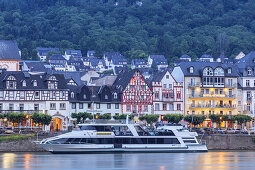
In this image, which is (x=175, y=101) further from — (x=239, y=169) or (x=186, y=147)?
(x=239, y=169)

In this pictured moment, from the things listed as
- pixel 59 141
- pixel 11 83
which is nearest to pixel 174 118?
pixel 11 83

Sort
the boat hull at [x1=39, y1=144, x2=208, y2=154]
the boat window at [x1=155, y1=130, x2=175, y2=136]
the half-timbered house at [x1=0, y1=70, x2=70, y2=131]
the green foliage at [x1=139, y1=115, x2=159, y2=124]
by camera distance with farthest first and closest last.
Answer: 1. the green foliage at [x1=139, y1=115, x2=159, y2=124]
2. the half-timbered house at [x1=0, y1=70, x2=70, y2=131]
3. the boat window at [x1=155, y1=130, x2=175, y2=136]
4. the boat hull at [x1=39, y1=144, x2=208, y2=154]

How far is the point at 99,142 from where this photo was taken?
95.1 m

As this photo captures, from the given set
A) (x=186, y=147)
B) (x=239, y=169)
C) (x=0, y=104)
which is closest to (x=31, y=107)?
(x=0, y=104)

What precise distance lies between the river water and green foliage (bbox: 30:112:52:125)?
17.1 metres

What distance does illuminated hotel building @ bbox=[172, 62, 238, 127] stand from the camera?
130250mm

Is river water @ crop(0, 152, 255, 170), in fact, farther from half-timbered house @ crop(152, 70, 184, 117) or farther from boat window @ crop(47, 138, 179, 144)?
half-timbered house @ crop(152, 70, 184, 117)

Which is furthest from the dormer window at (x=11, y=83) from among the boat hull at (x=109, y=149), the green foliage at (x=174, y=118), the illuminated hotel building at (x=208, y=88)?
the illuminated hotel building at (x=208, y=88)

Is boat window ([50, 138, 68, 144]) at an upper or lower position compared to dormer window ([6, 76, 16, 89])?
lower

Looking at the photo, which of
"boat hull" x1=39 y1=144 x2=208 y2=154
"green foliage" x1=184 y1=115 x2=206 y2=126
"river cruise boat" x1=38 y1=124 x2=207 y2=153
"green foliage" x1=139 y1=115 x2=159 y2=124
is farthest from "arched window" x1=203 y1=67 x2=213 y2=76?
"boat hull" x1=39 y1=144 x2=208 y2=154

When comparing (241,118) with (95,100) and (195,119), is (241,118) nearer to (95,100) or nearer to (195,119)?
(195,119)

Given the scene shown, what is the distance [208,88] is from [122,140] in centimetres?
3873

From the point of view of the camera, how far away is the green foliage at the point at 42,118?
11019 centimetres

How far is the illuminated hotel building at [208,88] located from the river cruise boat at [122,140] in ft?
102
